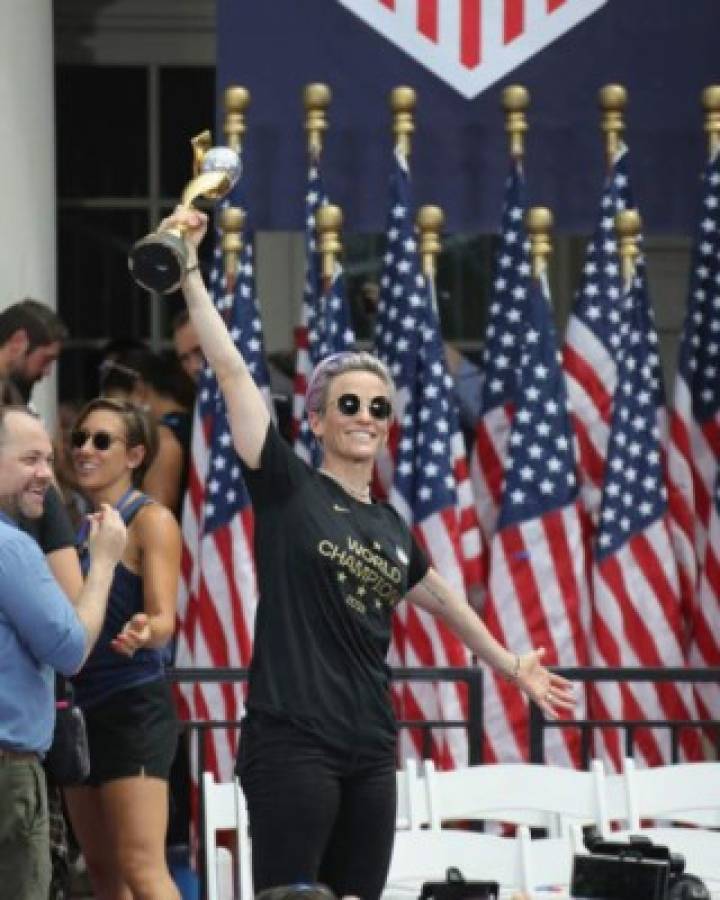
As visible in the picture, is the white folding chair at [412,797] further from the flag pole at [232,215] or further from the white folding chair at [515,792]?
the flag pole at [232,215]

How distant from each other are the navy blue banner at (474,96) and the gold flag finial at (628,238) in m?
0.95

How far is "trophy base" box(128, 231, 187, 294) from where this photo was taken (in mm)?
6996

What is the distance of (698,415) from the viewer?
1229cm

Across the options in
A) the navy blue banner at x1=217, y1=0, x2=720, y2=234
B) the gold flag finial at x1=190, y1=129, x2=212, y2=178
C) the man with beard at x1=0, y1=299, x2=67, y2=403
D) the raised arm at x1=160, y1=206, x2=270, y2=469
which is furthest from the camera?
the navy blue banner at x1=217, y1=0, x2=720, y2=234

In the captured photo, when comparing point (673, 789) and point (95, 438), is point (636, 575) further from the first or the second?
point (95, 438)

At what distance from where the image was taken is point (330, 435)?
755 cm

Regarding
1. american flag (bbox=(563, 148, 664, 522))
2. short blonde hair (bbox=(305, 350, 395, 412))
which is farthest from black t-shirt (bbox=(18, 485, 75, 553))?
american flag (bbox=(563, 148, 664, 522))

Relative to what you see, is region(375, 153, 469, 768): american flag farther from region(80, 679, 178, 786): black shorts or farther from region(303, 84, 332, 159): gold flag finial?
region(80, 679, 178, 786): black shorts

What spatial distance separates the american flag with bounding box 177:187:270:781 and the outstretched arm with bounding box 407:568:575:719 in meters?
3.89

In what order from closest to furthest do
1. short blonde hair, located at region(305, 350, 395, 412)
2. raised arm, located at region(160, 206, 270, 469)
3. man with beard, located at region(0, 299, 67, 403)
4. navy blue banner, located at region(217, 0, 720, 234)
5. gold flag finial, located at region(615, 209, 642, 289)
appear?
raised arm, located at region(160, 206, 270, 469), short blonde hair, located at region(305, 350, 395, 412), man with beard, located at region(0, 299, 67, 403), gold flag finial, located at region(615, 209, 642, 289), navy blue banner, located at region(217, 0, 720, 234)

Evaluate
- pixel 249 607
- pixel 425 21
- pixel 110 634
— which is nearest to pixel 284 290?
pixel 425 21

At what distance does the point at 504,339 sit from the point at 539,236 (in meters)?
0.55

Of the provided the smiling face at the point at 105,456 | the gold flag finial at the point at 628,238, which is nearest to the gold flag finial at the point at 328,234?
the gold flag finial at the point at 628,238

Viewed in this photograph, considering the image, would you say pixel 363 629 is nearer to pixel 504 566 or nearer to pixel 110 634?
pixel 110 634
